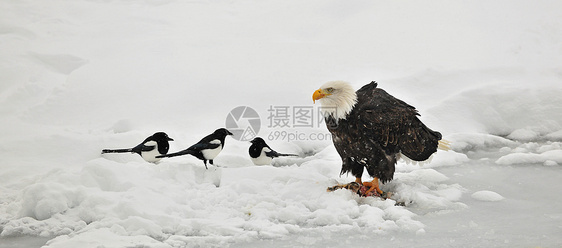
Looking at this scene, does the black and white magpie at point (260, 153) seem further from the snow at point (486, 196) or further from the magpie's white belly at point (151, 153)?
the snow at point (486, 196)

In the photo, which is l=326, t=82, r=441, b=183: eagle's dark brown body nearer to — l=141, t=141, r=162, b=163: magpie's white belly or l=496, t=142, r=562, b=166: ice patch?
l=496, t=142, r=562, b=166: ice patch

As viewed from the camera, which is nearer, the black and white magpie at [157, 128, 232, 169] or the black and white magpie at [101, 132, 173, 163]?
the black and white magpie at [157, 128, 232, 169]

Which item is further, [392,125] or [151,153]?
[151,153]

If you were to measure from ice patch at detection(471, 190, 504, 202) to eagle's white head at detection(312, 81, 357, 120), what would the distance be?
1.34 m

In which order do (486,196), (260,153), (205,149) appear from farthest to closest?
1. (260,153)
2. (205,149)
3. (486,196)

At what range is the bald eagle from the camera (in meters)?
4.10

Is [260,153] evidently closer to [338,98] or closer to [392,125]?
[338,98]

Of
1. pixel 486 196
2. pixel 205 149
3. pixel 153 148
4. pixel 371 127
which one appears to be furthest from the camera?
pixel 153 148

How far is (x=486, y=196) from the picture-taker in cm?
433

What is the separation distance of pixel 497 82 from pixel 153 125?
508cm

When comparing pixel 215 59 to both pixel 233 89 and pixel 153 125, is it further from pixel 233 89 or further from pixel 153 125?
pixel 153 125

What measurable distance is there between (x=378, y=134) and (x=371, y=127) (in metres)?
0.09

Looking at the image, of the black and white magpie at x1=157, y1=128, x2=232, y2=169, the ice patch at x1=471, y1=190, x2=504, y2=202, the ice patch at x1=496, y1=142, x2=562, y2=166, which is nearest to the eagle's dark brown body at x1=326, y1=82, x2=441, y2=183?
the ice patch at x1=471, y1=190, x2=504, y2=202

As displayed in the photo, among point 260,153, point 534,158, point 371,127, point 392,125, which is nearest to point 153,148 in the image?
point 260,153
